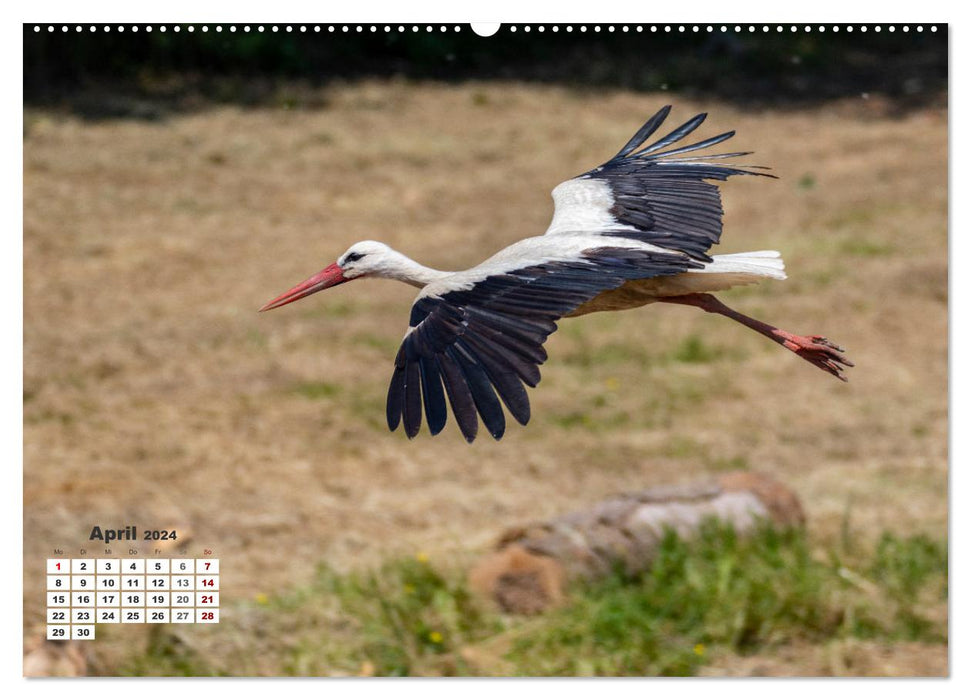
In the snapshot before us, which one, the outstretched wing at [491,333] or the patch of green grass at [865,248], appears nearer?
the outstretched wing at [491,333]

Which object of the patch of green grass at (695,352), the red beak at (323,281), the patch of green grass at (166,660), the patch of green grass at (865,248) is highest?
the red beak at (323,281)

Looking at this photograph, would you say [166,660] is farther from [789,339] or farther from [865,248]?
[865,248]

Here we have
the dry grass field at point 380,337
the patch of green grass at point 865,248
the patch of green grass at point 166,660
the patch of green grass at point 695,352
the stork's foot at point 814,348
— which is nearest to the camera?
the stork's foot at point 814,348

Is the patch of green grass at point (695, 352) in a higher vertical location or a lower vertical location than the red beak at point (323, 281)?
lower

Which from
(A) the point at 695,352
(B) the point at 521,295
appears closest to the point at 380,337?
(A) the point at 695,352

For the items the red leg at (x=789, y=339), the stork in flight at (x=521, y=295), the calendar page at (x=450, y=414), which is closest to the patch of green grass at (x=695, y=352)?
the calendar page at (x=450, y=414)

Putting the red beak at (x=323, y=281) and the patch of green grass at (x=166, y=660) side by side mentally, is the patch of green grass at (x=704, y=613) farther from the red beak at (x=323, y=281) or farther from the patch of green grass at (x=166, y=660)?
the red beak at (x=323, y=281)

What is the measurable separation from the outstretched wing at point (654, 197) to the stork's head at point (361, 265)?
0.43 m

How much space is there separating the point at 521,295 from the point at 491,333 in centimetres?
10

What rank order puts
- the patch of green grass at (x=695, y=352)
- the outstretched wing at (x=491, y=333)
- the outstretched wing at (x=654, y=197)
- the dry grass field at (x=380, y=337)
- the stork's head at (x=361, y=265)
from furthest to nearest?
1. the patch of green grass at (x=695, y=352)
2. the dry grass field at (x=380, y=337)
3. the outstretched wing at (x=654, y=197)
4. the stork's head at (x=361, y=265)
5. the outstretched wing at (x=491, y=333)

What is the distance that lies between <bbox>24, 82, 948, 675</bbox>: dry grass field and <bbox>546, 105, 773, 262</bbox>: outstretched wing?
181 inches

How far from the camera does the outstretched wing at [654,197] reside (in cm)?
280

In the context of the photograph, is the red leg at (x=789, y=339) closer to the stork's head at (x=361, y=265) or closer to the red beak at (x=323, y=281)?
the stork's head at (x=361, y=265)

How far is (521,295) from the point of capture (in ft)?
7.88
